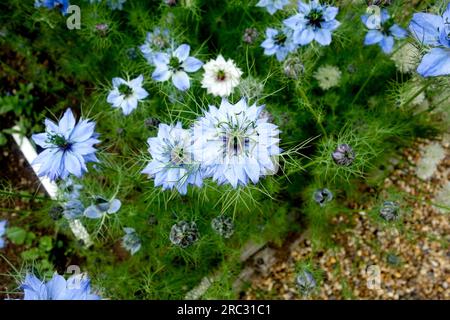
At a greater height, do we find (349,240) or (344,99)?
(344,99)

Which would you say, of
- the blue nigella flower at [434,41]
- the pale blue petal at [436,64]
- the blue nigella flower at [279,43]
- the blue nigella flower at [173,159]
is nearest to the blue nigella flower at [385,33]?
the blue nigella flower at [279,43]

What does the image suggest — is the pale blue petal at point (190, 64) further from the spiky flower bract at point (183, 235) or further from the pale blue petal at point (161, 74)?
the spiky flower bract at point (183, 235)

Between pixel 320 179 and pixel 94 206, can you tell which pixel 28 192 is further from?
pixel 320 179

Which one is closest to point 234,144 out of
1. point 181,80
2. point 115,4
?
point 181,80

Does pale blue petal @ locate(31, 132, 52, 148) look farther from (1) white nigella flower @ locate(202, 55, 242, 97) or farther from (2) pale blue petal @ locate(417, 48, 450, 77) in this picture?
(2) pale blue petal @ locate(417, 48, 450, 77)

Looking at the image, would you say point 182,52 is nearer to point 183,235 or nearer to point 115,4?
point 115,4

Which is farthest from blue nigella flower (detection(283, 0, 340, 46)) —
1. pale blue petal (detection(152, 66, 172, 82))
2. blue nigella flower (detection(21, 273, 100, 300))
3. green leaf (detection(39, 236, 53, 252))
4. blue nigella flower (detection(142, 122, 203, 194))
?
green leaf (detection(39, 236, 53, 252))
